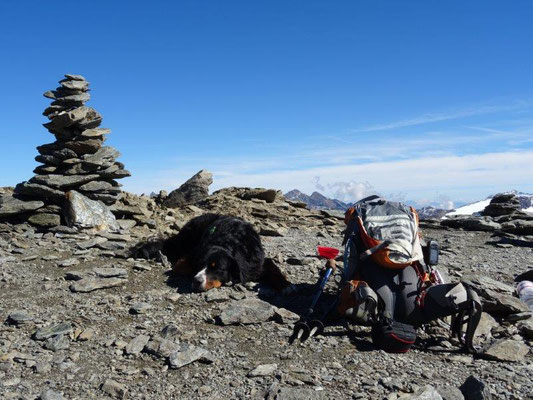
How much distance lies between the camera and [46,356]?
5387mm

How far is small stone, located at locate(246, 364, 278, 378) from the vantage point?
4.96m

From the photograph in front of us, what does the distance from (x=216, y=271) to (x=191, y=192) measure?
34.5ft

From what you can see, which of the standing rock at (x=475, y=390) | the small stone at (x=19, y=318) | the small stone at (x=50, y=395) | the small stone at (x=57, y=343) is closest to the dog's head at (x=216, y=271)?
the small stone at (x=57, y=343)

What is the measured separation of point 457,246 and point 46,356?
12.0 metres

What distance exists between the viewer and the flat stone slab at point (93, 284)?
7676mm

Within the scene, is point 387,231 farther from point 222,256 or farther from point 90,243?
point 90,243

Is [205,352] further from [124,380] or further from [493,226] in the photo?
[493,226]

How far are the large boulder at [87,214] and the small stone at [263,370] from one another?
Result: 889cm

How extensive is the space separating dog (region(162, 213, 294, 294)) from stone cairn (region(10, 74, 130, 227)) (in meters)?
4.99

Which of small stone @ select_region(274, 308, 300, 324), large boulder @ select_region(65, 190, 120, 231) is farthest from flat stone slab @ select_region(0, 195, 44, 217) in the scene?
small stone @ select_region(274, 308, 300, 324)

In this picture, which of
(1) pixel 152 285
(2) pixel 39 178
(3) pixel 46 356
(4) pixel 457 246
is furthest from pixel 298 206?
(3) pixel 46 356

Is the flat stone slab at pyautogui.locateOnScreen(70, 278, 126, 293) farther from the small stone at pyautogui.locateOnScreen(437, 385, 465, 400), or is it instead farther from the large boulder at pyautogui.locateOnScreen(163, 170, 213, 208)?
the large boulder at pyautogui.locateOnScreen(163, 170, 213, 208)

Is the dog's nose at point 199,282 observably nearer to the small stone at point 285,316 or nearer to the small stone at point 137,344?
the small stone at point 285,316

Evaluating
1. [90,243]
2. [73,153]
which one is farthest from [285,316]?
[73,153]
